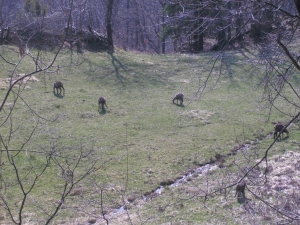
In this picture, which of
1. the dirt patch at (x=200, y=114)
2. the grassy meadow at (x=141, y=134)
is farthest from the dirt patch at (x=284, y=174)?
the dirt patch at (x=200, y=114)

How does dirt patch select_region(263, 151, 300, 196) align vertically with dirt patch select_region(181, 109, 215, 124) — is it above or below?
above

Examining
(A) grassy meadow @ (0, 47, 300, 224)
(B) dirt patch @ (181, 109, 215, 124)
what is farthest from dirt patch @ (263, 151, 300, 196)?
(B) dirt patch @ (181, 109, 215, 124)

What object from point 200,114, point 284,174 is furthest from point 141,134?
point 284,174

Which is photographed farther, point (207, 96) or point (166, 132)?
point (207, 96)

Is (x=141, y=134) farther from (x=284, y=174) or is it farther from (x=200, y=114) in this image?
(x=284, y=174)

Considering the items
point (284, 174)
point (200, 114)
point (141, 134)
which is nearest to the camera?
point (284, 174)

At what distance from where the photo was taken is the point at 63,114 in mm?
17938

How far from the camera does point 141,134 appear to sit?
16.2m

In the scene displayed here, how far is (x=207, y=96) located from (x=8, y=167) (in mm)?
12151

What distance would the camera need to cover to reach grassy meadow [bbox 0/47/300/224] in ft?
31.2

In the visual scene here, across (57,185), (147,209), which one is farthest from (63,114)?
(147,209)

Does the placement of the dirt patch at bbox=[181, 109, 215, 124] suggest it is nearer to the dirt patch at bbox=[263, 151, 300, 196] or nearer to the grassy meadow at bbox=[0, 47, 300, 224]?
the grassy meadow at bbox=[0, 47, 300, 224]

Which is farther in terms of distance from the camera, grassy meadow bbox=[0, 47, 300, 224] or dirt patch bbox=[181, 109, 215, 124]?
dirt patch bbox=[181, 109, 215, 124]

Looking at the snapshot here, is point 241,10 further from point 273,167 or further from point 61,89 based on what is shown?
point 61,89
